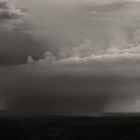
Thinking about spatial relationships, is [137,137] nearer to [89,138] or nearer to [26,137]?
[89,138]

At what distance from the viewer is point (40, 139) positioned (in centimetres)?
12838

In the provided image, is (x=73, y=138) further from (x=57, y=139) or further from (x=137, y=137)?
(x=137, y=137)

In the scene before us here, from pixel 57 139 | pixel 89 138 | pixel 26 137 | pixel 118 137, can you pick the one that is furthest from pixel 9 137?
pixel 118 137

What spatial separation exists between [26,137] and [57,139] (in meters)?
10.7

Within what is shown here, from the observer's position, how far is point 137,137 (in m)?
136

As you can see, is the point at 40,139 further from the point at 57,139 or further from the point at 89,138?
the point at 89,138

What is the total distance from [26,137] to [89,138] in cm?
1898

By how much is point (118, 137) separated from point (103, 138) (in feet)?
15.1

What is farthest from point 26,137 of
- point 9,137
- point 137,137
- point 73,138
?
point 137,137

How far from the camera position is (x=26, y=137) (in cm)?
13538

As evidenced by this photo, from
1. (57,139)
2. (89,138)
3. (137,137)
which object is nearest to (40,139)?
(57,139)

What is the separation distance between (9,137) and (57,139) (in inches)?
592

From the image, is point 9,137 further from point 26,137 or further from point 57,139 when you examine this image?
point 57,139

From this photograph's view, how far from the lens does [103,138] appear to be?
442 ft
